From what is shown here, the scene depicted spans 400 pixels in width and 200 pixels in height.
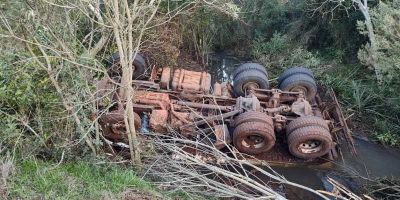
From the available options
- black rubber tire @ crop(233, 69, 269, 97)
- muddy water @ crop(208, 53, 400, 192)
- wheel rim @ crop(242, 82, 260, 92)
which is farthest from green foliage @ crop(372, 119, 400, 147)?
wheel rim @ crop(242, 82, 260, 92)

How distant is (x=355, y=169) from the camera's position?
24.8 feet

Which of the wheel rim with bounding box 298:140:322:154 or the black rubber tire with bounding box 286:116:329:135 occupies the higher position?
the black rubber tire with bounding box 286:116:329:135

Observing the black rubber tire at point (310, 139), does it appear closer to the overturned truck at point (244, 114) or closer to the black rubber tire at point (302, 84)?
the overturned truck at point (244, 114)

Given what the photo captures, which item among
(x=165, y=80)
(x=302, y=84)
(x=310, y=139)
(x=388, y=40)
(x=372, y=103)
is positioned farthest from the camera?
(x=372, y=103)

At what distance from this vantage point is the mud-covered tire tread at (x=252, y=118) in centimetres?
704

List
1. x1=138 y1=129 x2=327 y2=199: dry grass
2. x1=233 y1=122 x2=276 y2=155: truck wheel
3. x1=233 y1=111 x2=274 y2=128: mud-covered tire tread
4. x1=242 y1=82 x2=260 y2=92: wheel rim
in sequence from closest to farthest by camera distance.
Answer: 1. x1=138 y1=129 x2=327 y2=199: dry grass
2. x1=233 y1=122 x2=276 y2=155: truck wheel
3. x1=233 y1=111 x2=274 y2=128: mud-covered tire tread
4. x1=242 y1=82 x2=260 y2=92: wheel rim

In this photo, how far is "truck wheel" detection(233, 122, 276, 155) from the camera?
6.93m

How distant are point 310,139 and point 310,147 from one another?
14.3 inches

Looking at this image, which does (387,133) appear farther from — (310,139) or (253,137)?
(253,137)

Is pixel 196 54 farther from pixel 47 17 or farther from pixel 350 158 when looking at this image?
pixel 47 17

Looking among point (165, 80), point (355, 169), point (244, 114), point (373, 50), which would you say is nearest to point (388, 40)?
point (373, 50)

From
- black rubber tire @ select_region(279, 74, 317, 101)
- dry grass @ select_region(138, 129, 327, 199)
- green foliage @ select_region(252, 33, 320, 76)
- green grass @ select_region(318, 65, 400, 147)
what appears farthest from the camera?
green foliage @ select_region(252, 33, 320, 76)

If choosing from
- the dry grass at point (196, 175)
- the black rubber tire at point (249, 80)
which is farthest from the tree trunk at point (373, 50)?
the dry grass at point (196, 175)

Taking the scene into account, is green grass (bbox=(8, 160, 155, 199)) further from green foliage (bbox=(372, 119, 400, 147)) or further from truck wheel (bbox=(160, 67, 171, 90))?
green foliage (bbox=(372, 119, 400, 147))
